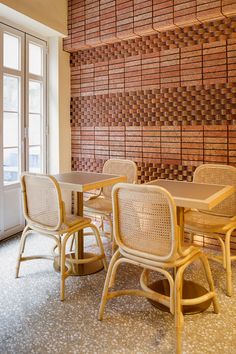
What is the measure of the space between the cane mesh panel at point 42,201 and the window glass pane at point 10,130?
51.3 inches

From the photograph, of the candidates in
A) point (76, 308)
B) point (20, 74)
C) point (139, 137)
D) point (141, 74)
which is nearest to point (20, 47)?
point (20, 74)

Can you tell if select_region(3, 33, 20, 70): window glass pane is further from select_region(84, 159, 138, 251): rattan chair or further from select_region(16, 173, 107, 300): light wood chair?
select_region(16, 173, 107, 300): light wood chair

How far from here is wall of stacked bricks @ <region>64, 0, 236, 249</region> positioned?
10.2ft

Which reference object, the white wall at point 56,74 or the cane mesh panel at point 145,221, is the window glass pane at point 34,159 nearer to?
the white wall at point 56,74

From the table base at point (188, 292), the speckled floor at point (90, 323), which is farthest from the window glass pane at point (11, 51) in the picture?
the table base at point (188, 292)

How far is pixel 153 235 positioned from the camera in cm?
178

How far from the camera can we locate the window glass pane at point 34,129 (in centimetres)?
391

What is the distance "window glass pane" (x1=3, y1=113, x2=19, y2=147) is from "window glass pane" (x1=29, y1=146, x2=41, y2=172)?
0.31 meters

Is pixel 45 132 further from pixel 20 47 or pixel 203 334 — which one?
pixel 203 334

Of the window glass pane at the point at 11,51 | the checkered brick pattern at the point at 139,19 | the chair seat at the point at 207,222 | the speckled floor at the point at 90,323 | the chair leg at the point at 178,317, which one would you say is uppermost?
the checkered brick pattern at the point at 139,19

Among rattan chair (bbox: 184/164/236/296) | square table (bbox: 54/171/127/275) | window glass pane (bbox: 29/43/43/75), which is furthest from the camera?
window glass pane (bbox: 29/43/43/75)

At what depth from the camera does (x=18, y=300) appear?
228 centimetres

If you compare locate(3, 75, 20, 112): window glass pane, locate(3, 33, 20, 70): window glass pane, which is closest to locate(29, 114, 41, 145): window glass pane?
locate(3, 75, 20, 112): window glass pane

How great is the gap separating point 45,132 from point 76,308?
256cm
